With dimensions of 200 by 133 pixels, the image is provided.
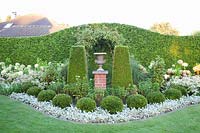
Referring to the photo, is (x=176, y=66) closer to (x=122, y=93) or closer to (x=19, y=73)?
(x=122, y=93)

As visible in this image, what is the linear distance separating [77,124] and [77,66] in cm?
308

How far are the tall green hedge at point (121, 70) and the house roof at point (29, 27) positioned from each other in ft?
60.6

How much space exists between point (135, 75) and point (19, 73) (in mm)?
3751

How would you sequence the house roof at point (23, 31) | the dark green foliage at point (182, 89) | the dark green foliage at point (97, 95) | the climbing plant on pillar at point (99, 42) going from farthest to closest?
1. the house roof at point (23, 31)
2. the climbing plant on pillar at point (99, 42)
3. the dark green foliage at point (182, 89)
4. the dark green foliage at point (97, 95)

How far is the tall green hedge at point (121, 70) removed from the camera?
954 cm

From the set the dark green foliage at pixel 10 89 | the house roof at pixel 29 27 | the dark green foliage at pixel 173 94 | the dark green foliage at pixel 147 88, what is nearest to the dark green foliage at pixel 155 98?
the dark green foliage at pixel 173 94

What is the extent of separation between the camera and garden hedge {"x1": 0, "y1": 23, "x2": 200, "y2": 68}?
13.0 metres

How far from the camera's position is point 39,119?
6.87m

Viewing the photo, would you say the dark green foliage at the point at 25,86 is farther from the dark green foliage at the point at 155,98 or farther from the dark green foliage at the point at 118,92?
the dark green foliage at the point at 155,98

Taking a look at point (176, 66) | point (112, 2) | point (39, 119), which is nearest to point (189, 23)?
point (112, 2)

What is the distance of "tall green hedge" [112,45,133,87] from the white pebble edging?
1.37m

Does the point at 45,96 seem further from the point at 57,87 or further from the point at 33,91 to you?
the point at 57,87

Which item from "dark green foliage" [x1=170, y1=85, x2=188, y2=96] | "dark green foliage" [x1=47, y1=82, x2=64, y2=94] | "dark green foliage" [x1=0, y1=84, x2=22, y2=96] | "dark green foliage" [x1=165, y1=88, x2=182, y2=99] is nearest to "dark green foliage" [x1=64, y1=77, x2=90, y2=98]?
"dark green foliage" [x1=47, y1=82, x2=64, y2=94]

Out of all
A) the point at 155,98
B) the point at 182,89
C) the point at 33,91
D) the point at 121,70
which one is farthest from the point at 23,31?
the point at 155,98
